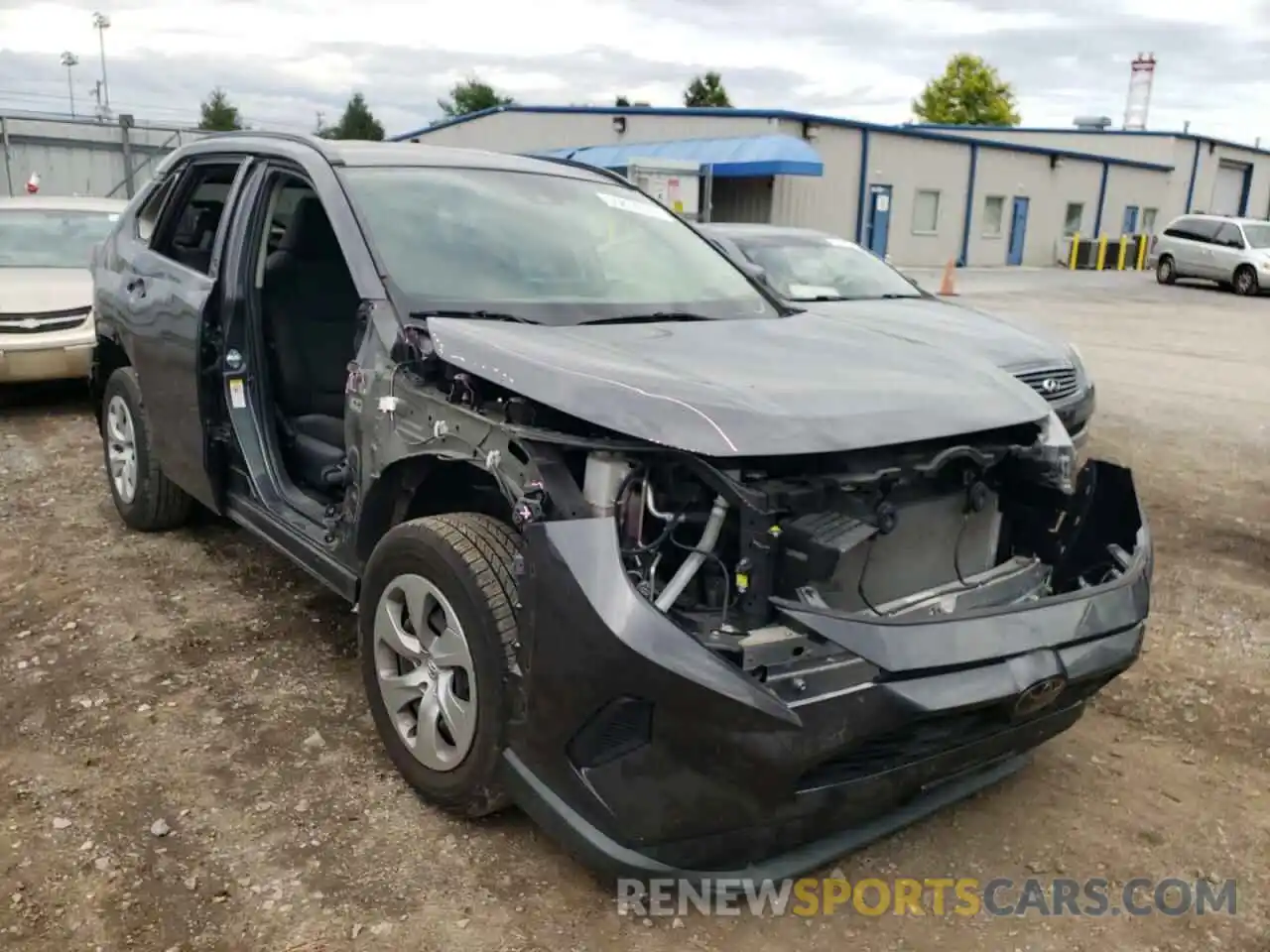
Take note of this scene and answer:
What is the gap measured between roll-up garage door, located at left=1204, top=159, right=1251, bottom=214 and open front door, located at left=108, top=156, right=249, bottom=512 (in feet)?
155

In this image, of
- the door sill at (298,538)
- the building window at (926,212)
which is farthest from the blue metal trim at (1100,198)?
the door sill at (298,538)

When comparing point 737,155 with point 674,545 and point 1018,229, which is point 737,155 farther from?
point 674,545

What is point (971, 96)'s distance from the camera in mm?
60375

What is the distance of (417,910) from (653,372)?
4.70 feet

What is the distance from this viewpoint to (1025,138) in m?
44.9

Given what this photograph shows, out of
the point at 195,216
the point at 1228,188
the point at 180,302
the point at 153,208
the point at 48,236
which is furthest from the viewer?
the point at 1228,188

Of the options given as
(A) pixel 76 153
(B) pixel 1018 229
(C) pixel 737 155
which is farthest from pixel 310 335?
(B) pixel 1018 229

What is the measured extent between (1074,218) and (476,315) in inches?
1488

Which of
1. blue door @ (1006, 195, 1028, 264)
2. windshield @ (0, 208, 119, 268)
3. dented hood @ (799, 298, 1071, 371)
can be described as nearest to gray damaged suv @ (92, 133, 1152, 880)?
dented hood @ (799, 298, 1071, 371)

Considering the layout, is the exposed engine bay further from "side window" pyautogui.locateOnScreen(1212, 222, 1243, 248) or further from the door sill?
"side window" pyautogui.locateOnScreen(1212, 222, 1243, 248)

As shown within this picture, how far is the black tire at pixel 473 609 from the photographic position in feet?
8.32

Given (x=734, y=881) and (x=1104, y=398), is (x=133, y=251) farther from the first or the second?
(x=1104, y=398)

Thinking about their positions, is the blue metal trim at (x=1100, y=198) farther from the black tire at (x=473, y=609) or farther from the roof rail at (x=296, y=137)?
the black tire at (x=473, y=609)

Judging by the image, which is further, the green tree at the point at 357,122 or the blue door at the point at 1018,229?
the green tree at the point at 357,122
